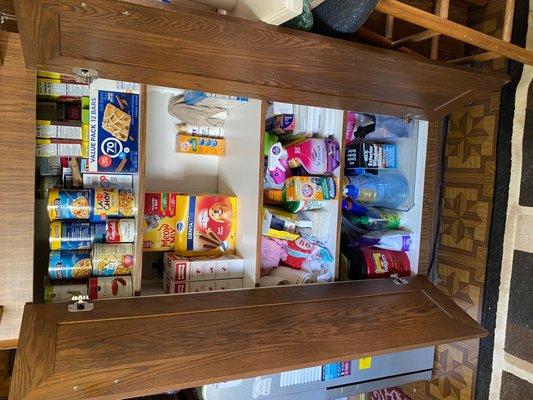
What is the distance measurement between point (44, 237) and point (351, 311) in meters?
0.92

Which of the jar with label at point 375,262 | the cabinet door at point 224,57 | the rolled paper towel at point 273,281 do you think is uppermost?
the cabinet door at point 224,57

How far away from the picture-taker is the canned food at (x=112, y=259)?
3.67 ft

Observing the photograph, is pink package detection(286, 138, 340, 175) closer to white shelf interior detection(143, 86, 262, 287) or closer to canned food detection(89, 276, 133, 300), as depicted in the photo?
white shelf interior detection(143, 86, 262, 287)

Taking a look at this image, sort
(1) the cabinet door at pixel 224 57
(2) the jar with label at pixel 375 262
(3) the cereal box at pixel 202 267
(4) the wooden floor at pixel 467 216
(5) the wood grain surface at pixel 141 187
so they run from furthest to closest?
(4) the wooden floor at pixel 467 216, (2) the jar with label at pixel 375 262, (3) the cereal box at pixel 202 267, (5) the wood grain surface at pixel 141 187, (1) the cabinet door at pixel 224 57

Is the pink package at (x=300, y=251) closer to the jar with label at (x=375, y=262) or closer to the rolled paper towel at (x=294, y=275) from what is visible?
the rolled paper towel at (x=294, y=275)

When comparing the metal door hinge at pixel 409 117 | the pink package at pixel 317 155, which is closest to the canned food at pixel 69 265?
the pink package at pixel 317 155

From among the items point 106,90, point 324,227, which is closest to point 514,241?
point 324,227

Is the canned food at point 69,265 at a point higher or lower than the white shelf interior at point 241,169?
lower

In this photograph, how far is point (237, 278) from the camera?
128 cm

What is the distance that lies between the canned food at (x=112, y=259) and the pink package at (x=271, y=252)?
42 cm

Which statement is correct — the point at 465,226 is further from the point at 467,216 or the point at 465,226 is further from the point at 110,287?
the point at 110,287

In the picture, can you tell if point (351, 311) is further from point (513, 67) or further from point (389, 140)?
point (513, 67)

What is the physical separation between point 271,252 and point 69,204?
62 cm

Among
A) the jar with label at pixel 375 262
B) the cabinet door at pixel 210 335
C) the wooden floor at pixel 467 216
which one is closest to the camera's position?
the cabinet door at pixel 210 335
